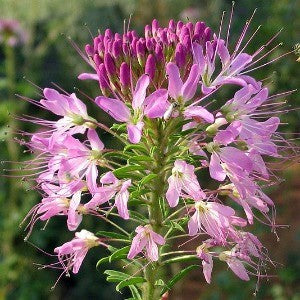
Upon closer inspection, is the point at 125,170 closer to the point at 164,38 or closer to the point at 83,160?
the point at 83,160

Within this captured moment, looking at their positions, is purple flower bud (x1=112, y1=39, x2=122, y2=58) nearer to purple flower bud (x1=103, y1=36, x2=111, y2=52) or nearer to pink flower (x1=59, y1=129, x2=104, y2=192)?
purple flower bud (x1=103, y1=36, x2=111, y2=52)

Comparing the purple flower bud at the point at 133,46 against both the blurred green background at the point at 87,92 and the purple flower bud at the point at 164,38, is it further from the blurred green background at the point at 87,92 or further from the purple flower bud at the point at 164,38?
the blurred green background at the point at 87,92

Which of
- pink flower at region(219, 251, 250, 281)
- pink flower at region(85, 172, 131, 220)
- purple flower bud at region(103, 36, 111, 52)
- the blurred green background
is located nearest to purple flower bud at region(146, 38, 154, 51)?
purple flower bud at region(103, 36, 111, 52)

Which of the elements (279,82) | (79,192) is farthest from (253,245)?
(279,82)

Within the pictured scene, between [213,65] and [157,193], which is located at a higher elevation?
[213,65]

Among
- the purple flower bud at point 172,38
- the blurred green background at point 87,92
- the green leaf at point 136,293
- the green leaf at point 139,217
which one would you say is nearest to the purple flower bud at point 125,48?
the purple flower bud at point 172,38

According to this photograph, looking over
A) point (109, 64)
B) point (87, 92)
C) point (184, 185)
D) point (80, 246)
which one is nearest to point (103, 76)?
point (109, 64)
